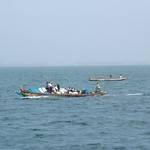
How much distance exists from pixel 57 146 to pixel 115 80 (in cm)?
9198

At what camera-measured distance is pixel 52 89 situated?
64250 millimetres

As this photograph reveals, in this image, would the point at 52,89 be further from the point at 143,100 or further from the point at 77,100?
the point at 143,100

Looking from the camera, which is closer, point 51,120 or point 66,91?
point 51,120

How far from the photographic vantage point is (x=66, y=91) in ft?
215

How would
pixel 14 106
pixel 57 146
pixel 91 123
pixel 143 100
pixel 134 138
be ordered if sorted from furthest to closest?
pixel 143 100, pixel 14 106, pixel 91 123, pixel 134 138, pixel 57 146

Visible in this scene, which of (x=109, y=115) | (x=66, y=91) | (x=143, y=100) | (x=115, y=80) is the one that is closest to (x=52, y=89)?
(x=66, y=91)

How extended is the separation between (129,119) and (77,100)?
20.4m

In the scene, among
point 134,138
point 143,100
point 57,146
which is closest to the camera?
point 57,146

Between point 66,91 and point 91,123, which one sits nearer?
point 91,123

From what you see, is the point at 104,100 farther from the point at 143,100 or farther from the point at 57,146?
the point at 57,146

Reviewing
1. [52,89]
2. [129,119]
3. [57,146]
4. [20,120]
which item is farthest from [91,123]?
[52,89]

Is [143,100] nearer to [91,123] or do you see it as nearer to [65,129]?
[91,123]

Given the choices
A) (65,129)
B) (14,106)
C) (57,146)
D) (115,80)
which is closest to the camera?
(57,146)

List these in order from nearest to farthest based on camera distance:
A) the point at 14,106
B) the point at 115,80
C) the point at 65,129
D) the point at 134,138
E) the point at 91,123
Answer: the point at 134,138 < the point at 65,129 < the point at 91,123 < the point at 14,106 < the point at 115,80
